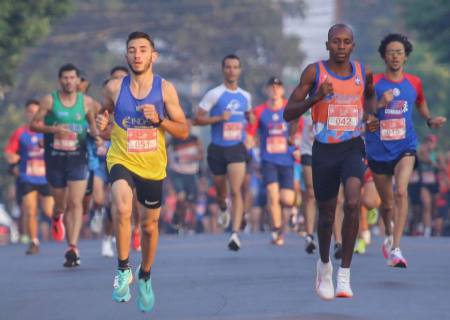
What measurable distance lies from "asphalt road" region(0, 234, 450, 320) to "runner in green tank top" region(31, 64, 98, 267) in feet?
1.87

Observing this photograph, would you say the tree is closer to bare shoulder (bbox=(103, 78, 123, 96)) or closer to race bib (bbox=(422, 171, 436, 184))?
race bib (bbox=(422, 171, 436, 184))

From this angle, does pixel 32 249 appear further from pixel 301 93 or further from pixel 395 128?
pixel 301 93

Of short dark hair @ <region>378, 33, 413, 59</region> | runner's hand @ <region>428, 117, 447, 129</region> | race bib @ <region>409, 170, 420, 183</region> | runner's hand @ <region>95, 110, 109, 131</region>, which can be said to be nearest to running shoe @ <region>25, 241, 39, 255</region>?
short dark hair @ <region>378, 33, 413, 59</region>

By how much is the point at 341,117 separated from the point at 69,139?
541cm

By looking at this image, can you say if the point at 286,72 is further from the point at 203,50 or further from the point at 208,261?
the point at 208,261

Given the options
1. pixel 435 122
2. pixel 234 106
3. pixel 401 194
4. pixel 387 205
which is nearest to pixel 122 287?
pixel 401 194

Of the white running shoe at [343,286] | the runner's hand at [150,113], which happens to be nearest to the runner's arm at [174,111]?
the runner's hand at [150,113]

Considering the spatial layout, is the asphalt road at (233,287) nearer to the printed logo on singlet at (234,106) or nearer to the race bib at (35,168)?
the printed logo on singlet at (234,106)

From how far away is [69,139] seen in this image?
17141 mm

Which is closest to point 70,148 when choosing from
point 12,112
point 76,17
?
point 12,112

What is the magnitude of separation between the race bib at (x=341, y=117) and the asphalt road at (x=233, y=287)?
4.33 feet

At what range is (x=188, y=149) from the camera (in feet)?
98.7

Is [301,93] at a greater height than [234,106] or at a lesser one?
greater

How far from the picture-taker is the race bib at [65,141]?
17094 millimetres
